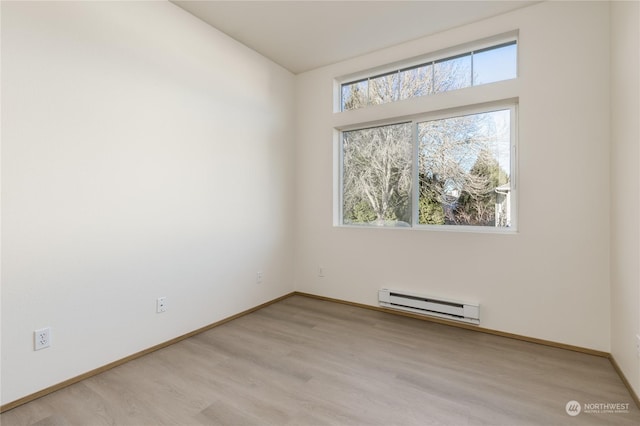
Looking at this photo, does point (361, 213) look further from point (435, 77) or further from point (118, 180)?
point (118, 180)

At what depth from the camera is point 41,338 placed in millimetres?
1815

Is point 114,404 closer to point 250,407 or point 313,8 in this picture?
point 250,407

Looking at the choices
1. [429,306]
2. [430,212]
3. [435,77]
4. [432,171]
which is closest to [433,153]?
[432,171]

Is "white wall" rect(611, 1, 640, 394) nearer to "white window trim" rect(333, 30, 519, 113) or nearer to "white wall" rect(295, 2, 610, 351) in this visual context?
"white wall" rect(295, 2, 610, 351)

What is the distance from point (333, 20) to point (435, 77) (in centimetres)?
117

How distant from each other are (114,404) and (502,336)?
9.66ft

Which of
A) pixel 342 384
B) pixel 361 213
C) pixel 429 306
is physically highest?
pixel 361 213

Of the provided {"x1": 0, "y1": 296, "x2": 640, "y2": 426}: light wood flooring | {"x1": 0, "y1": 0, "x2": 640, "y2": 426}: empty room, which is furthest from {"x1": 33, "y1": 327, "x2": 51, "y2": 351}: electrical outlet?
{"x1": 0, "y1": 296, "x2": 640, "y2": 426}: light wood flooring

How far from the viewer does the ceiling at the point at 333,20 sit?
2.56 meters

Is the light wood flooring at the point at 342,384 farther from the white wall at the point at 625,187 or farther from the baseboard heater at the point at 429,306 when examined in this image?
the white wall at the point at 625,187

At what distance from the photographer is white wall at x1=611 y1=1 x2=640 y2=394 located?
69.3 inches

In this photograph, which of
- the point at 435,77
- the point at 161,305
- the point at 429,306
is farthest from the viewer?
the point at 435,77

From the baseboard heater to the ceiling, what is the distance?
8.58 ft

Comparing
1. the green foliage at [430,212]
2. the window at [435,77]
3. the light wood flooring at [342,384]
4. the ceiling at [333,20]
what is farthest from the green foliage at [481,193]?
the ceiling at [333,20]
